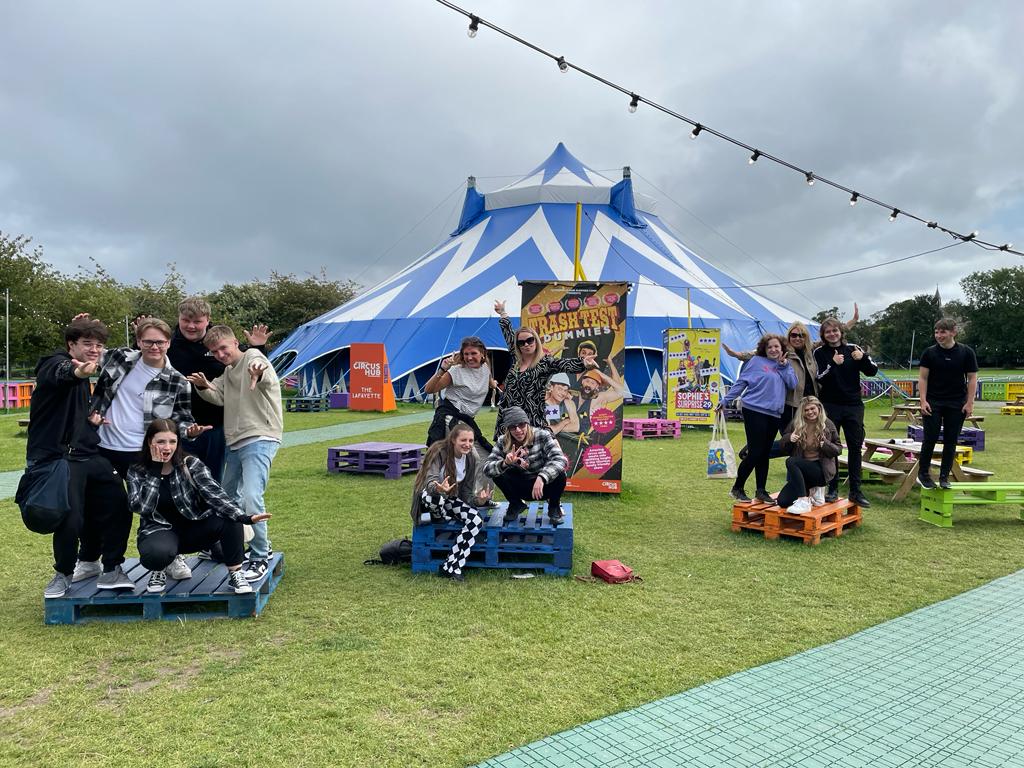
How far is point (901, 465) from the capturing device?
26.8 ft

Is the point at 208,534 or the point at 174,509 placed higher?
the point at 174,509

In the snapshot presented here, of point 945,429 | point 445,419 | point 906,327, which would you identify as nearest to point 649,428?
point 945,429

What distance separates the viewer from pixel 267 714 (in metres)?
2.69

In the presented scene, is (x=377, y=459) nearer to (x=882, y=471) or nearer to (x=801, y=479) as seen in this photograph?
(x=801, y=479)

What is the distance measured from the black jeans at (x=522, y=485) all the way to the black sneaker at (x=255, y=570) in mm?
1636

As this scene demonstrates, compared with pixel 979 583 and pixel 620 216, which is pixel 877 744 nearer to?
pixel 979 583

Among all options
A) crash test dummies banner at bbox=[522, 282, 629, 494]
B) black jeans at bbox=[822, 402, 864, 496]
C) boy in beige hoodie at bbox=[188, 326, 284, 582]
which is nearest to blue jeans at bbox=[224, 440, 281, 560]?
boy in beige hoodie at bbox=[188, 326, 284, 582]

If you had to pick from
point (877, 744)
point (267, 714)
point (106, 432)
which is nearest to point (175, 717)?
point (267, 714)

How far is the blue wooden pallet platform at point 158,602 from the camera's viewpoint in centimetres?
362

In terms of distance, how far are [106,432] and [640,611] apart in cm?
320

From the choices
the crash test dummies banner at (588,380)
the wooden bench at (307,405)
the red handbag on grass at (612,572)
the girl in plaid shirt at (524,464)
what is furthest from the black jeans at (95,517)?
the wooden bench at (307,405)

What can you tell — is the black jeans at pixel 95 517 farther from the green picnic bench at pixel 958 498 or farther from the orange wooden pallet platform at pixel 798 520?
the green picnic bench at pixel 958 498

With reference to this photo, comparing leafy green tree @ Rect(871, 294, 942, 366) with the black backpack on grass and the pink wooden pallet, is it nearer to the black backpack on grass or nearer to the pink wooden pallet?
the pink wooden pallet

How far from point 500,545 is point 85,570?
2.49 metres
